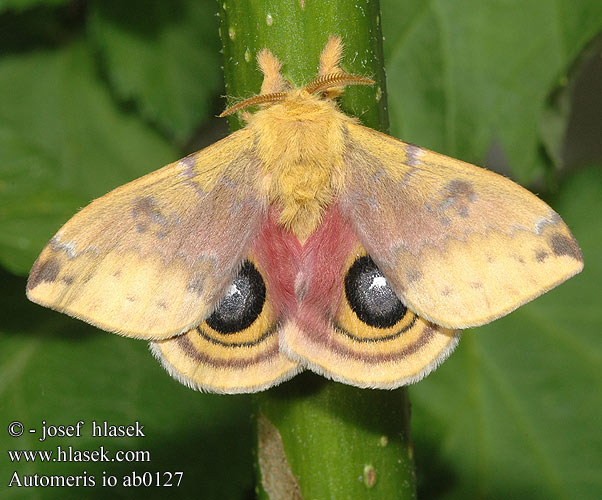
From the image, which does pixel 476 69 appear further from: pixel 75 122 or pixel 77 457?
pixel 77 457

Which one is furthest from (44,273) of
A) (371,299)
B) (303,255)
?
(371,299)

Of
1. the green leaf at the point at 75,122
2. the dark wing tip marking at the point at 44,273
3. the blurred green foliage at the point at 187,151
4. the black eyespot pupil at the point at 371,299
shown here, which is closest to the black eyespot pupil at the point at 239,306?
the black eyespot pupil at the point at 371,299

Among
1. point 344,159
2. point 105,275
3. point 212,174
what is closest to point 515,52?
point 344,159

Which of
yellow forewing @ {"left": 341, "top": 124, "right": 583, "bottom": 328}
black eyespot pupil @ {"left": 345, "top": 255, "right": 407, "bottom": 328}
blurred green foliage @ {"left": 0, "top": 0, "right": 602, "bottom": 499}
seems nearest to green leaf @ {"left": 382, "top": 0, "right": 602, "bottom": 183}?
blurred green foliage @ {"left": 0, "top": 0, "right": 602, "bottom": 499}

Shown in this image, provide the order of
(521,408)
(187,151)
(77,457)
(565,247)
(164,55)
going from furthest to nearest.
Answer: (187,151) → (164,55) → (521,408) → (77,457) → (565,247)

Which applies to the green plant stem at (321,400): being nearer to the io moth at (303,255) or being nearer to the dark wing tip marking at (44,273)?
the io moth at (303,255)

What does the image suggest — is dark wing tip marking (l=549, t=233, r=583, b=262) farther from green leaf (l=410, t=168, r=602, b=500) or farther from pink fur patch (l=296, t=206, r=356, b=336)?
green leaf (l=410, t=168, r=602, b=500)

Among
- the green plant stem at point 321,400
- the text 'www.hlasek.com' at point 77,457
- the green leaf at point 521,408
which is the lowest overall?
the green leaf at point 521,408
